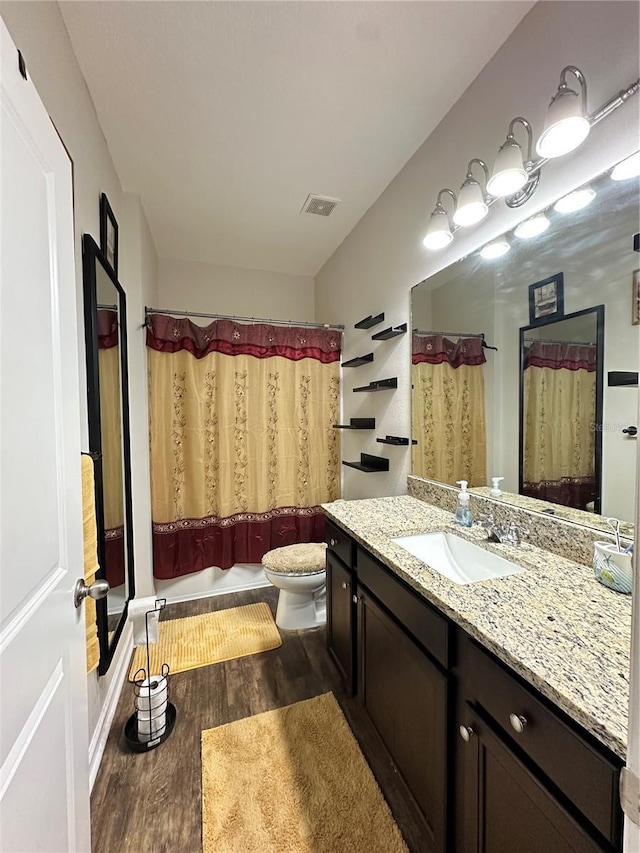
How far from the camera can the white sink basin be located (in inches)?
49.6

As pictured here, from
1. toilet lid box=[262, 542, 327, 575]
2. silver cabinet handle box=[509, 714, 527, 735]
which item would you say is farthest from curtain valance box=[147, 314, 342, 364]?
silver cabinet handle box=[509, 714, 527, 735]

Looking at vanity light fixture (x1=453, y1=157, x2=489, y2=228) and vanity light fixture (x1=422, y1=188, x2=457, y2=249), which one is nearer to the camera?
vanity light fixture (x1=453, y1=157, x2=489, y2=228)

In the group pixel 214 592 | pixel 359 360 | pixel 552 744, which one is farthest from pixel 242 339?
pixel 552 744

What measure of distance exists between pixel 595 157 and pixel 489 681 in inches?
58.0

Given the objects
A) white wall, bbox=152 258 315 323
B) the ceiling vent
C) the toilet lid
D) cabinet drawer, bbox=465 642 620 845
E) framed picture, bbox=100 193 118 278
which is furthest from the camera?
white wall, bbox=152 258 315 323

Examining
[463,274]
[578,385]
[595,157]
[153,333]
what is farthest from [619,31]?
[153,333]

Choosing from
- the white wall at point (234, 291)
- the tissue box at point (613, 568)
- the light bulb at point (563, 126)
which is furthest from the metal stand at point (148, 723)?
the white wall at point (234, 291)

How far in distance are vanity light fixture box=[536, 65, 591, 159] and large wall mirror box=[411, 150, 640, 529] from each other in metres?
0.14

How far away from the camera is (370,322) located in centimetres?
226

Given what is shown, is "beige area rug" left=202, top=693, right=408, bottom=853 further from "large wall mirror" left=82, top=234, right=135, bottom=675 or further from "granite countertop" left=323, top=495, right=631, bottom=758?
"granite countertop" left=323, top=495, right=631, bottom=758

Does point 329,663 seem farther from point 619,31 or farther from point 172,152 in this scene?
point 172,152

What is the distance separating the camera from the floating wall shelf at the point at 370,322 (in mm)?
2186

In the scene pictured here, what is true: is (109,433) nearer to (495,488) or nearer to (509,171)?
(495,488)

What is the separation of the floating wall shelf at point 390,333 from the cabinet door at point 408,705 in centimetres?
137
